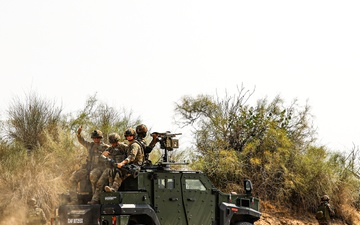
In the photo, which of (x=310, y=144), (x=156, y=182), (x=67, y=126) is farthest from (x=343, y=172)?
(x=156, y=182)

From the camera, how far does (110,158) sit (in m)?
14.8

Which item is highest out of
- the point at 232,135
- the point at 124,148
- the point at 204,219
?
the point at 232,135

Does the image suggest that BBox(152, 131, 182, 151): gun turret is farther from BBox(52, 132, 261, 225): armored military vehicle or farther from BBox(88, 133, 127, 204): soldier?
BBox(88, 133, 127, 204): soldier

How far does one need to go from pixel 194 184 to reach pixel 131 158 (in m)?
1.57

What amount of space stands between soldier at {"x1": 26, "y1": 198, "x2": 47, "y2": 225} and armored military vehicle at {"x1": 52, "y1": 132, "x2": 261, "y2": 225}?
4.35 metres

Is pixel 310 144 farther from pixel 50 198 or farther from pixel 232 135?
pixel 50 198

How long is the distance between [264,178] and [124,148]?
9448mm

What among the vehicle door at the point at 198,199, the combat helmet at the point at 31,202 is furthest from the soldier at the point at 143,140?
the combat helmet at the point at 31,202

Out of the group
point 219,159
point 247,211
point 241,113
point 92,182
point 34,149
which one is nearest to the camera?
point 92,182

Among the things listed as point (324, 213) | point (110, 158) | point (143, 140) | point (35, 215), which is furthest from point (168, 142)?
point (324, 213)

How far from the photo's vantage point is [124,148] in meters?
15.1

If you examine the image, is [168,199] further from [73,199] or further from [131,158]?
[73,199]

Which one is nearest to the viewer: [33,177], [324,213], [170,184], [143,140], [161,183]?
[161,183]

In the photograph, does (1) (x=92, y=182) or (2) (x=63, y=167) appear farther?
(2) (x=63, y=167)
